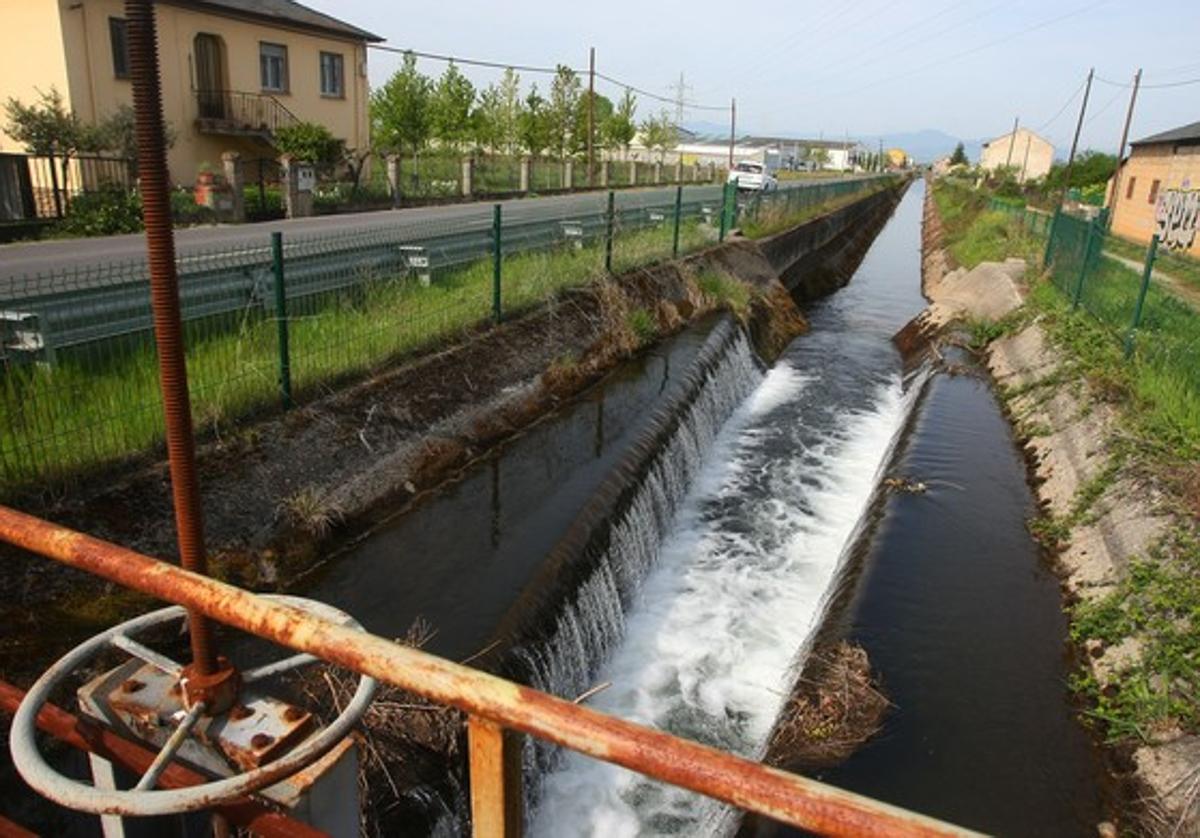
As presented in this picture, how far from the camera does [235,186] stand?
19078mm

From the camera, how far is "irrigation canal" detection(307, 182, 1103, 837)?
5176mm

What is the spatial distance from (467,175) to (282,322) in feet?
79.2

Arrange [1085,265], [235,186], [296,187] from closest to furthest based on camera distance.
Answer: [1085,265], [235,186], [296,187]

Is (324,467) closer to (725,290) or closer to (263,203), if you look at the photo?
(725,290)

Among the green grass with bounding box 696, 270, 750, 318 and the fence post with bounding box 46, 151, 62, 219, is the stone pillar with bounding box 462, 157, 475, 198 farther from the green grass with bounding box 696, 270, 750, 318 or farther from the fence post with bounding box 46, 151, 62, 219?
the green grass with bounding box 696, 270, 750, 318

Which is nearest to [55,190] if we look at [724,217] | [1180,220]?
[724,217]

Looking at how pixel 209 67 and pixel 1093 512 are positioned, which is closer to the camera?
pixel 1093 512

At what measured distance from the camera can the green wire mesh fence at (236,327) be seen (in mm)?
5457

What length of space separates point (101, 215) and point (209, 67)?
11.4 m

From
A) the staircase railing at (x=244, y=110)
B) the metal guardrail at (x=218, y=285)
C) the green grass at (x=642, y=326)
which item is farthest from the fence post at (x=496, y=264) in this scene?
the staircase railing at (x=244, y=110)

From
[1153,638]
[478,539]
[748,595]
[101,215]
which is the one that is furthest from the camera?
[101,215]

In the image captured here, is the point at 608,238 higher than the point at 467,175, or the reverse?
the point at 467,175

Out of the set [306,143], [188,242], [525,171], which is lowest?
[188,242]

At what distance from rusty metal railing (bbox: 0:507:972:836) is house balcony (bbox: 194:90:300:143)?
26370mm
